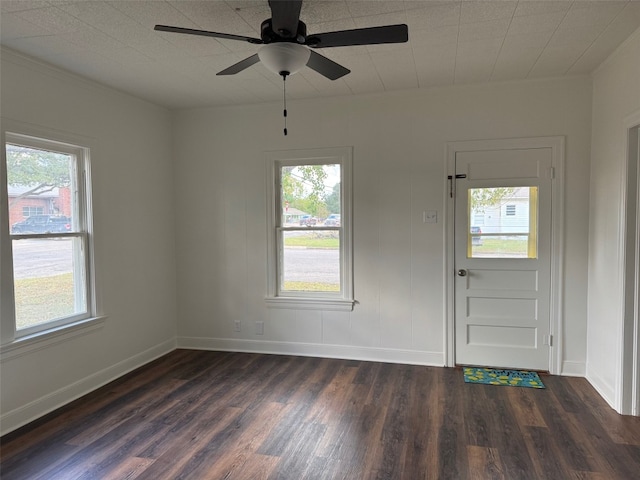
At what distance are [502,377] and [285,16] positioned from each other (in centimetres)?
331

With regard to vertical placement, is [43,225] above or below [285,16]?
below

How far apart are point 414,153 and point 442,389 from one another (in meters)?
2.10

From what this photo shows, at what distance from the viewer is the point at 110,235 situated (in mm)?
3699

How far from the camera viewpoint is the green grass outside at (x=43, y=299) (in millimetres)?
2955

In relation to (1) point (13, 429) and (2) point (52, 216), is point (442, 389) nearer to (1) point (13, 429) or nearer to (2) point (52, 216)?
(1) point (13, 429)

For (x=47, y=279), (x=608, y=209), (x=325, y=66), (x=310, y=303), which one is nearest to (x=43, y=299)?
(x=47, y=279)

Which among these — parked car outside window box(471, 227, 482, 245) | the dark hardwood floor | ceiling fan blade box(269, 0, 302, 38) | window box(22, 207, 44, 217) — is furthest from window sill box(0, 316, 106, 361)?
parked car outside window box(471, 227, 482, 245)

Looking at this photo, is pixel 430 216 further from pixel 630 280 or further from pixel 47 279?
pixel 47 279

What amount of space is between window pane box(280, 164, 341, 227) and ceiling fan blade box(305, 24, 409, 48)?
2.06 meters

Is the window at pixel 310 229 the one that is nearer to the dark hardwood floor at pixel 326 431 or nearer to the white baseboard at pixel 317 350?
the white baseboard at pixel 317 350

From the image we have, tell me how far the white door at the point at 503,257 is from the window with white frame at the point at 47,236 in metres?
3.25

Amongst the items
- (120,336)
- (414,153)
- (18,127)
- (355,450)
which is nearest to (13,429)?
(120,336)

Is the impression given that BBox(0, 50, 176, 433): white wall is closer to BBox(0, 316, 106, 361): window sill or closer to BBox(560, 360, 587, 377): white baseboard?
BBox(0, 316, 106, 361): window sill

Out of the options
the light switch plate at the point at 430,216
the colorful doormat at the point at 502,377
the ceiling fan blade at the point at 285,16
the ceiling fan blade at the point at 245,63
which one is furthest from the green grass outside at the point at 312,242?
the ceiling fan blade at the point at 285,16
